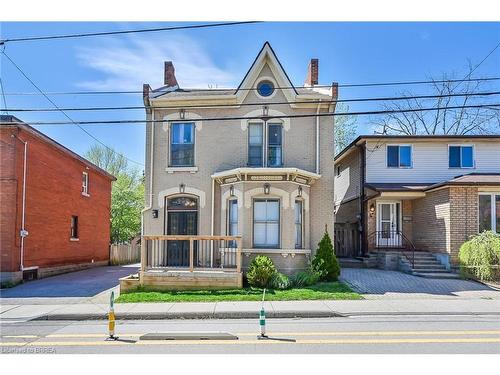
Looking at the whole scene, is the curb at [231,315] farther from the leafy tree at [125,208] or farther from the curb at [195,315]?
the leafy tree at [125,208]

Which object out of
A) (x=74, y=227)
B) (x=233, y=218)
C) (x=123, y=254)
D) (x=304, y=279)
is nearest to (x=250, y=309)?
(x=304, y=279)

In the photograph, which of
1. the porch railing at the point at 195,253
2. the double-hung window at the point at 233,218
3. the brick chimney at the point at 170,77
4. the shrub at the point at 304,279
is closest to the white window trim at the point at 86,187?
the brick chimney at the point at 170,77

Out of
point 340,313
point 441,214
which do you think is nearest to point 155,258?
point 340,313

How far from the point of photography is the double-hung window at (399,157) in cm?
2116

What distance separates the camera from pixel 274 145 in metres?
17.0

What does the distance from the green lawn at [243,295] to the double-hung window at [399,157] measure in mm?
9315

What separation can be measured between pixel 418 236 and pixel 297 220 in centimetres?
743

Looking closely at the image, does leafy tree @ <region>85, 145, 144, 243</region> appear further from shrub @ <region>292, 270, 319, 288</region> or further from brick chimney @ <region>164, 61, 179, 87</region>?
shrub @ <region>292, 270, 319, 288</region>

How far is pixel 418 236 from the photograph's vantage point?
19.9 metres

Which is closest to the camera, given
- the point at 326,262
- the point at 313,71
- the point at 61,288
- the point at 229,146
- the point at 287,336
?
the point at 287,336

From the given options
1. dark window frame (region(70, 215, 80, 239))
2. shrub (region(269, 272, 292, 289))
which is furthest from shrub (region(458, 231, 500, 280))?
dark window frame (region(70, 215, 80, 239))

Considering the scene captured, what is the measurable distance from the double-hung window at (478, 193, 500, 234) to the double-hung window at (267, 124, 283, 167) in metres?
8.57

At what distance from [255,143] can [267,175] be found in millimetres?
2009

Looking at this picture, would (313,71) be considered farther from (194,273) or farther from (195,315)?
(195,315)
